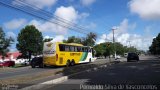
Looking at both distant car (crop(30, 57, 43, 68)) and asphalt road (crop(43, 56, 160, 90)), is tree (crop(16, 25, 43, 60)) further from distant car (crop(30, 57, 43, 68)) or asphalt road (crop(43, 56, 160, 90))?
asphalt road (crop(43, 56, 160, 90))

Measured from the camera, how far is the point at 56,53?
36938 mm

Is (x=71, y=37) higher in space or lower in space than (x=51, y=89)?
higher

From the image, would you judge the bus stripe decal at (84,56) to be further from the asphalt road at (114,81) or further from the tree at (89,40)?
the tree at (89,40)

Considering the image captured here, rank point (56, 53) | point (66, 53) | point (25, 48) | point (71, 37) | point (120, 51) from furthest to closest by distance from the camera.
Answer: point (120, 51) → point (71, 37) → point (25, 48) → point (66, 53) → point (56, 53)

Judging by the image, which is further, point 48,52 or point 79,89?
point 48,52

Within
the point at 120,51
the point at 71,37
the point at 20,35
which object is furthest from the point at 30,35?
the point at 120,51

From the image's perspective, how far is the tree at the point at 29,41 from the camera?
72625 millimetres

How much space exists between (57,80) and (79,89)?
440cm

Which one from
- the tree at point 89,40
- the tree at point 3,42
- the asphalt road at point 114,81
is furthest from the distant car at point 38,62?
the tree at point 89,40

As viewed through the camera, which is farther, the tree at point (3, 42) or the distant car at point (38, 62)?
the tree at point (3, 42)

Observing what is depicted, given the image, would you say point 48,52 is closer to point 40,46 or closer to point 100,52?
point 40,46

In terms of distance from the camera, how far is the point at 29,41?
240 feet

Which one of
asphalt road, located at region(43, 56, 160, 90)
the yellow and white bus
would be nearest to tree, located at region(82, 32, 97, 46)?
the yellow and white bus

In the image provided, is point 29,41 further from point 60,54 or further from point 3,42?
point 60,54
